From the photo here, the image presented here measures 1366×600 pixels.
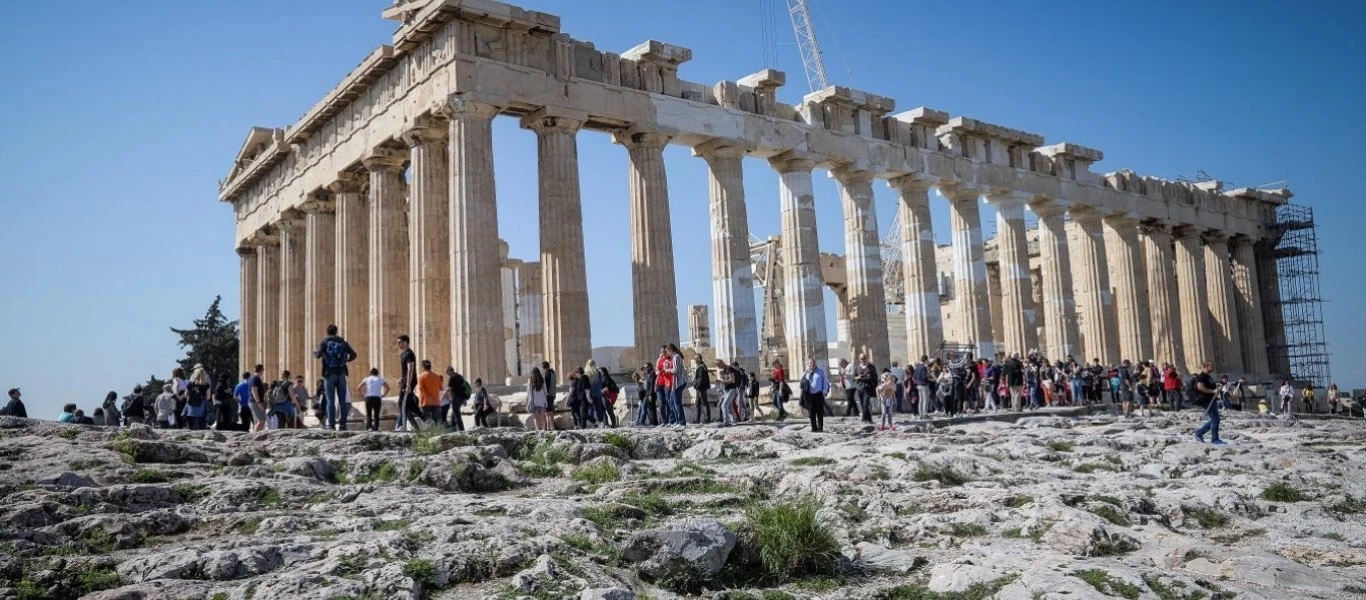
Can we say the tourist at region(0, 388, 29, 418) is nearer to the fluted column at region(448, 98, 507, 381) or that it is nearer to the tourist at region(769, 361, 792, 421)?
the fluted column at region(448, 98, 507, 381)

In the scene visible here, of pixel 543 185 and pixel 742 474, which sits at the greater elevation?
pixel 543 185

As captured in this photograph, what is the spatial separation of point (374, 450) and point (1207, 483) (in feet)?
32.5

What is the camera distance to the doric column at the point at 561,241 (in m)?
26.1

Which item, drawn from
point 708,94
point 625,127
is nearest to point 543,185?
point 625,127

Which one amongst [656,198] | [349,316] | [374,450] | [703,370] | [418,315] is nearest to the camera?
[374,450]

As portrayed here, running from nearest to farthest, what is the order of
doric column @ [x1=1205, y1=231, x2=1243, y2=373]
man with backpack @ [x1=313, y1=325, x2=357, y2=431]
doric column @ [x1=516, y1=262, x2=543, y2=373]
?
man with backpack @ [x1=313, y1=325, x2=357, y2=431]
doric column @ [x1=516, y1=262, x2=543, y2=373]
doric column @ [x1=1205, y1=231, x2=1243, y2=373]

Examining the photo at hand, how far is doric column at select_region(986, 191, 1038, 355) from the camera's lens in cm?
3712

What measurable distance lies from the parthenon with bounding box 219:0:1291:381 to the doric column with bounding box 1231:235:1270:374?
30 centimetres

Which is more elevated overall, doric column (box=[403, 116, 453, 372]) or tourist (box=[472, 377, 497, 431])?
doric column (box=[403, 116, 453, 372])

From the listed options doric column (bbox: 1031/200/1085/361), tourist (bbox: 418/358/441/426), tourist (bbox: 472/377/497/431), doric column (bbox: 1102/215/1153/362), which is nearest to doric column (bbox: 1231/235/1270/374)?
doric column (bbox: 1102/215/1153/362)

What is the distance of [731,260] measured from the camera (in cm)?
2986

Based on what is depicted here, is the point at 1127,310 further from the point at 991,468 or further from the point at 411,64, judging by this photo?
the point at 991,468

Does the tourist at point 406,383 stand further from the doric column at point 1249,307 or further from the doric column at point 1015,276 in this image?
the doric column at point 1249,307

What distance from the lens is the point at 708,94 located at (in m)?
30.1
